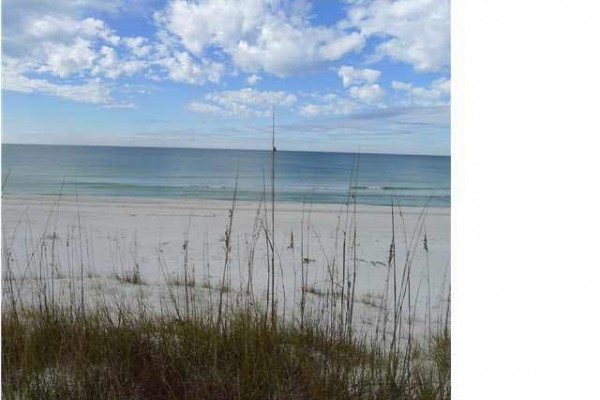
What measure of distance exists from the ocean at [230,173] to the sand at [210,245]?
1.8 inches

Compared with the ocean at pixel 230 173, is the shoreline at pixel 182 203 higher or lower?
lower

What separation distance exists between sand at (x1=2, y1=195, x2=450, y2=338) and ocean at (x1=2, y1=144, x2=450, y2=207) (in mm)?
47

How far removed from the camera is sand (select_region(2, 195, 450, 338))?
1.51 m

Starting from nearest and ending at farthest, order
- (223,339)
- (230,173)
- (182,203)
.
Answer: (223,339) → (230,173) → (182,203)

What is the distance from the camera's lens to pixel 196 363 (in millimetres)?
1322

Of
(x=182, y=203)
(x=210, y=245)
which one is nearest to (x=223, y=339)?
(x=210, y=245)

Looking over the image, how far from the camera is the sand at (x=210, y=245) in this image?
151 cm

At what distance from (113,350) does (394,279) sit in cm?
89

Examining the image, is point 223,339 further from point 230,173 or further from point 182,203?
point 182,203

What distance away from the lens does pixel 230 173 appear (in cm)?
160

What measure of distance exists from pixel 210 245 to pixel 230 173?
28 cm

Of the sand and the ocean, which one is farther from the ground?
the ocean
